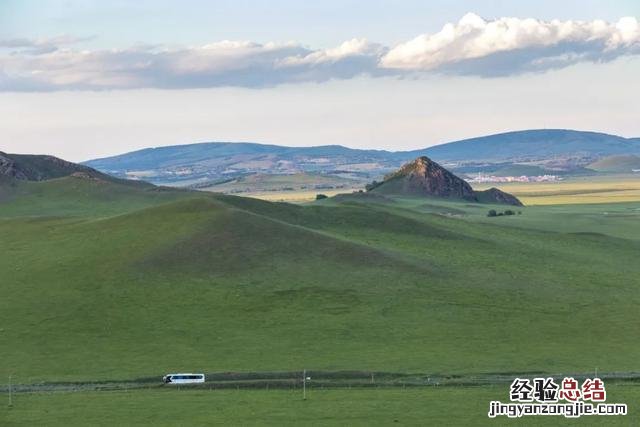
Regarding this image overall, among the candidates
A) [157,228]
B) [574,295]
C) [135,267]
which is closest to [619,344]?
[574,295]

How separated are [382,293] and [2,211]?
103 meters

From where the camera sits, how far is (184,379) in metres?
65.1

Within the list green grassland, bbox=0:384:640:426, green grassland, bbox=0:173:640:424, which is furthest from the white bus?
green grassland, bbox=0:173:640:424

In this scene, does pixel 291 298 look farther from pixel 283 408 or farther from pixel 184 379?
pixel 283 408

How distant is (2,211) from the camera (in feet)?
557

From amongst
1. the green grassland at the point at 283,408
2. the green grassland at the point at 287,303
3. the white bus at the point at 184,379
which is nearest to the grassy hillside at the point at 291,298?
the green grassland at the point at 287,303

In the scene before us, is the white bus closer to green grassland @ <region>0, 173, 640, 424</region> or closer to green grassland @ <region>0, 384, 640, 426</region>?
green grassland @ <region>0, 384, 640, 426</region>

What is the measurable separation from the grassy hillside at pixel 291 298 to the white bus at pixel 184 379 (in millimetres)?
3374

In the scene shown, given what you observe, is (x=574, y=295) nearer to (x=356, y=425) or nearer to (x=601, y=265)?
(x=601, y=265)

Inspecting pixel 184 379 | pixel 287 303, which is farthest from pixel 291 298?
pixel 184 379

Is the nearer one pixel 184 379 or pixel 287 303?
pixel 184 379

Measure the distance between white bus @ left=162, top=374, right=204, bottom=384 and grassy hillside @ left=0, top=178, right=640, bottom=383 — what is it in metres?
3.37

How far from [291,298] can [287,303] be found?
170cm

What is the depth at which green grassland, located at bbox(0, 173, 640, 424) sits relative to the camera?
70.1m
